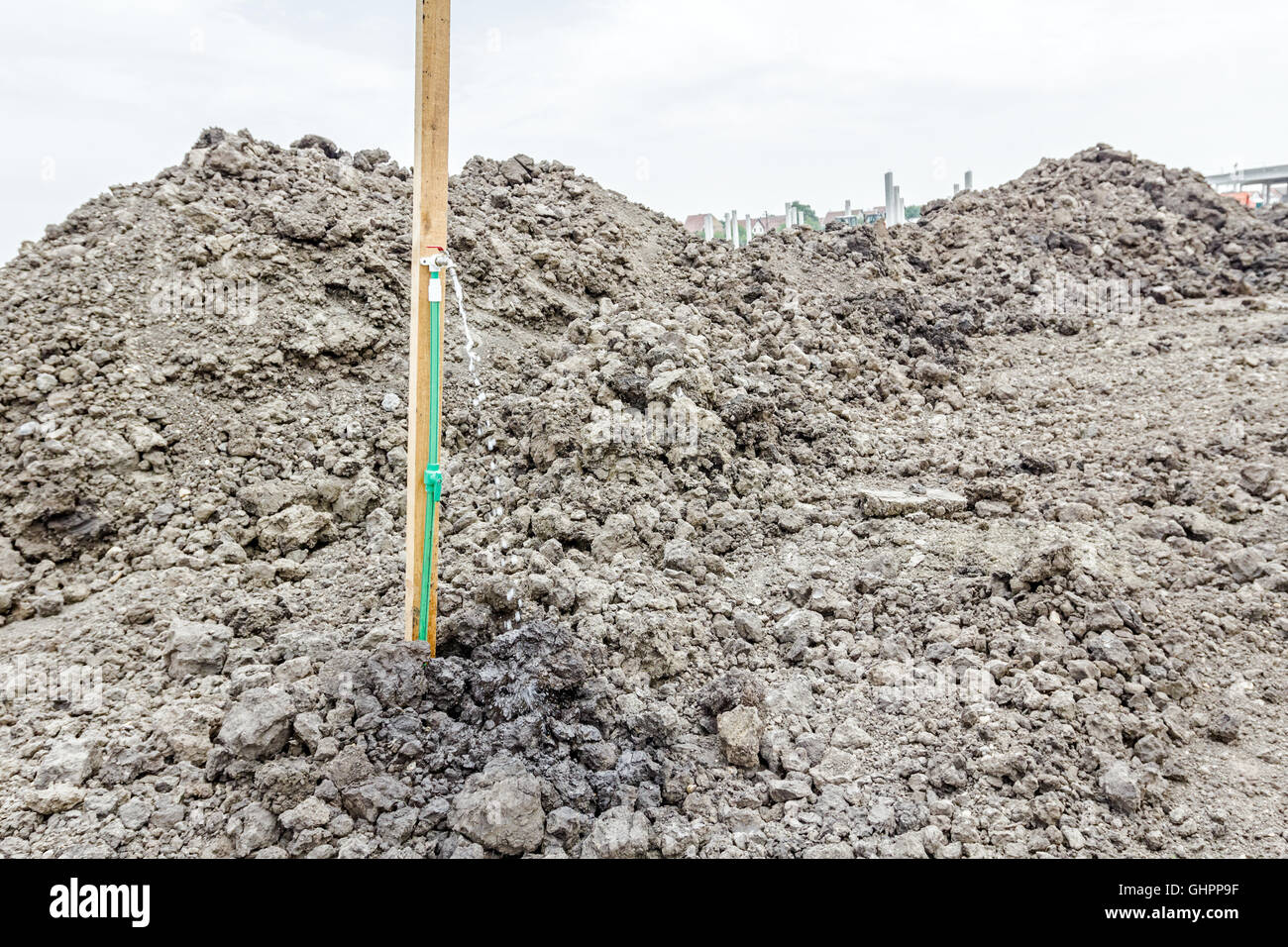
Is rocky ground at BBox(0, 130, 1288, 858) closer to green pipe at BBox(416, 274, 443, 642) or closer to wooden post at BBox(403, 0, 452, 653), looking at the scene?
green pipe at BBox(416, 274, 443, 642)

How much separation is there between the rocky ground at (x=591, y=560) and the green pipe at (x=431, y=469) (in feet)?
0.78

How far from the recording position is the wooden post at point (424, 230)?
299 cm

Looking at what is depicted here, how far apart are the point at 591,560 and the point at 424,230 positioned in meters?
1.97

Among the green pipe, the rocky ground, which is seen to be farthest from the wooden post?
the rocky ground

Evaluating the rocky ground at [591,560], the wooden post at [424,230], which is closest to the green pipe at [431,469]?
the wooden post at [424,230]

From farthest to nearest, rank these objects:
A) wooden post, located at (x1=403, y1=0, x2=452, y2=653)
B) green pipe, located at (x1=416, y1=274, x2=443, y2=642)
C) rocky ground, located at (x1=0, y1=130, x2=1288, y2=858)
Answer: green pipe, located at (x1=416, y1=274, x2=443, y2=642) < wooden post, located at (x1=403, y1=0, x2=452, y2=653) < rocky ground, located at (x1=0, y1=130, x2=1288, y2=858)

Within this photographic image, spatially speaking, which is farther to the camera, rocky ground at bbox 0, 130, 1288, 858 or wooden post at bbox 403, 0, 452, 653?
wooden post at bbox 403, 0, 452, 653

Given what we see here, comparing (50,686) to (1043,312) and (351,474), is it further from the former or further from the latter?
(1043,312)

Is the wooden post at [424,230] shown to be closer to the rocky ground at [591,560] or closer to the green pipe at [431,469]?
the green pipe at [431,469]

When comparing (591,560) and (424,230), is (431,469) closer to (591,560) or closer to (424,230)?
(424,230)

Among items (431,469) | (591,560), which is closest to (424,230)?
(431,469)

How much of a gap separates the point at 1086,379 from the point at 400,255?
6380 millimetres

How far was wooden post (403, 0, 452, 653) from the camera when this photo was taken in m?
2.99

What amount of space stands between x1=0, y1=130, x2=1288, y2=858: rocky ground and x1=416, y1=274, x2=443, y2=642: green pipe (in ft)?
0.78
